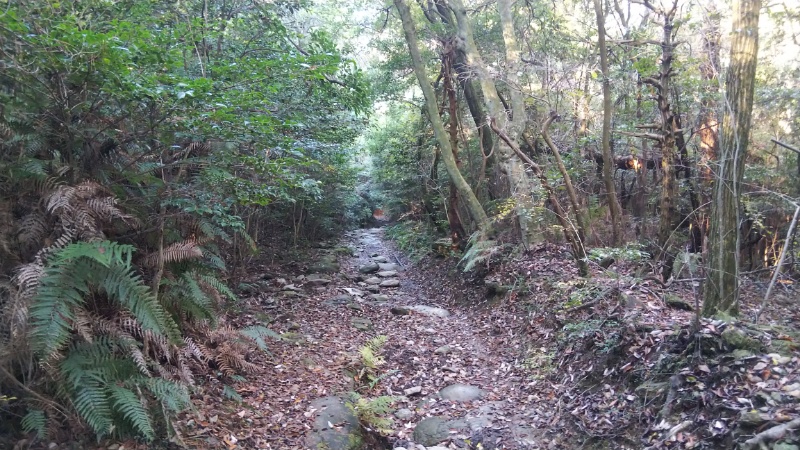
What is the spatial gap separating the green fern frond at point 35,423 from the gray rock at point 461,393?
4.15 m

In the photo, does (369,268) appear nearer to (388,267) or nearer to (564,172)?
(388,267)

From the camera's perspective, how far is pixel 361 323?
347 inches

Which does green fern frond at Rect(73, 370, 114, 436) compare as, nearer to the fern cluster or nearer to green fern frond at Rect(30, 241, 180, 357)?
green fern frond at Rect(30, 241, 180, 357)

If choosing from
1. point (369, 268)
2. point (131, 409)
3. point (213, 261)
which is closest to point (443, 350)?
point (213, 261)

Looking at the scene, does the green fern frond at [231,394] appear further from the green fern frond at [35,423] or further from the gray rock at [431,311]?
the gray rock at [431,311]

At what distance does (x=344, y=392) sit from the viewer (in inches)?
233

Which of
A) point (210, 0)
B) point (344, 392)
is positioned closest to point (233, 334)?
point (344, 392)

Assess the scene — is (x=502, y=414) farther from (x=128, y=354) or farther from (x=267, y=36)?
(x=267, y=36)

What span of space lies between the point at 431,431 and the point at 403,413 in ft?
1.79

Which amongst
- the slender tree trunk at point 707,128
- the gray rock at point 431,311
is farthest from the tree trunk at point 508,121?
the slender tree trunk at point 707,128

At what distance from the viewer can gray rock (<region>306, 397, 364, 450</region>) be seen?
15.8 ft

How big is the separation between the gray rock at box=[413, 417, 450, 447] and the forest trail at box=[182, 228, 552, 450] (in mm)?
11

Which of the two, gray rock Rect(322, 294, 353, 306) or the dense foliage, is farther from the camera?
gray rock Rect(322, 294, 353, 306)

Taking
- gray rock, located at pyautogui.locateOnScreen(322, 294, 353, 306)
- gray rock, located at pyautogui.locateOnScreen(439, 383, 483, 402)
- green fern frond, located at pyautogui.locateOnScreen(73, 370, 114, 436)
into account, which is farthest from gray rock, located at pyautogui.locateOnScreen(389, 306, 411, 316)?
green fern frond, located at pyautogui.locateOnScreen(73, 370, 114, 436)
